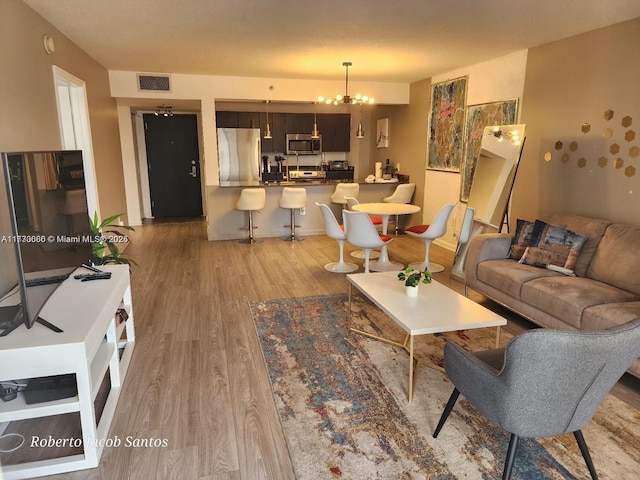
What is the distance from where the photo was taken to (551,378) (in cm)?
162

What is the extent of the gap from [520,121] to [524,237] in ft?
5.49

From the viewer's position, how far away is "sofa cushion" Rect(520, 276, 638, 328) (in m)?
2.94

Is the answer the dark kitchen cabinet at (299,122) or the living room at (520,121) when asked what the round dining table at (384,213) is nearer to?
the living room at (520,121)

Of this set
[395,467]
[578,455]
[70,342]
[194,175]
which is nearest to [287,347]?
[395,467]

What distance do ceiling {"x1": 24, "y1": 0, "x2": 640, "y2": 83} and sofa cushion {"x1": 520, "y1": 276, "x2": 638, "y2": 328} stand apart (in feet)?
6.90

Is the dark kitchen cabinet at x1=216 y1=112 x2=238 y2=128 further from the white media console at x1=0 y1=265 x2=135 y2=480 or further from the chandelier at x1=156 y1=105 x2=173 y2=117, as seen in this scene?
the white media console at x1=0 y1=265 x2=135 y2=480

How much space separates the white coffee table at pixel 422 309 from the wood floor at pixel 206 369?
2.99ft

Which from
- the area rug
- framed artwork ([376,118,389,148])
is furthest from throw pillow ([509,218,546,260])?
framed artwork ([376,118,389,148])

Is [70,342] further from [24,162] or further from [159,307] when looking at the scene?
[159,307]

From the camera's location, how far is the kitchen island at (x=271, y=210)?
6824 mm

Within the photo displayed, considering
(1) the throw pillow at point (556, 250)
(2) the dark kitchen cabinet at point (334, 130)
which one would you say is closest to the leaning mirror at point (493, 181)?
(1) the throw pillow at point (556, 250)

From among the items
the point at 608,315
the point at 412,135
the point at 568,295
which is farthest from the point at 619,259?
the point at 412,135

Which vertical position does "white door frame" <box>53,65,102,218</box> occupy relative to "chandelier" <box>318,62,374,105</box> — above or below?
below

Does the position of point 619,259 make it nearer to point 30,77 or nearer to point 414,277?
point 414,277
